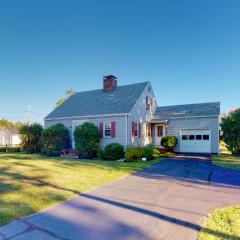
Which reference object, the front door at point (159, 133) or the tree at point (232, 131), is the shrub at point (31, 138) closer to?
the front door at point (159, 133)

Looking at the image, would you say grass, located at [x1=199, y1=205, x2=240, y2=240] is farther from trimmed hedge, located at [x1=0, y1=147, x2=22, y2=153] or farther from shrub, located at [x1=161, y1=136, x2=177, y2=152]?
trimmed hedge, located at [x1=0, y1=147, x2=22, y2=153]

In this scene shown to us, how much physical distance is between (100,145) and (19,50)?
1154 cm

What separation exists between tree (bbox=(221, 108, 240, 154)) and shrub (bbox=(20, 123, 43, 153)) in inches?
703

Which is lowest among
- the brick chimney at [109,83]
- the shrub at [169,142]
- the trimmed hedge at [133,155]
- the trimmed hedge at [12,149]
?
the trimmed hedge at [12,149]

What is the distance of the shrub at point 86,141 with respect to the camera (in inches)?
715

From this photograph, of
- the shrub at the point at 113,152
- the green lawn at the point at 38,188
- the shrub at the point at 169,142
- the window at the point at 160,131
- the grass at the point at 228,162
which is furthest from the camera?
the window at the point at 160,131

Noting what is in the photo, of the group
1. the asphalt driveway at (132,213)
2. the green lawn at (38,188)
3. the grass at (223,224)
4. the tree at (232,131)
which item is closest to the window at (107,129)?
the green lawn at (38,188)

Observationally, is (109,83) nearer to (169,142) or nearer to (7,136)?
(169,142)

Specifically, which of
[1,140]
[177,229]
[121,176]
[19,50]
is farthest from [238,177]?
[1,140]

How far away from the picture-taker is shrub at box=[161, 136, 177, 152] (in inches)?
795

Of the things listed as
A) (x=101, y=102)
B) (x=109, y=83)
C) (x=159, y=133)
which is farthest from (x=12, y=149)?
(x=159, y=133)

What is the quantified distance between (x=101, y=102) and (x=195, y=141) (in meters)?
9.61

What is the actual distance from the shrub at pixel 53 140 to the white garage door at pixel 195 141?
11.3 meters

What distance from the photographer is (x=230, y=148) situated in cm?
1873
